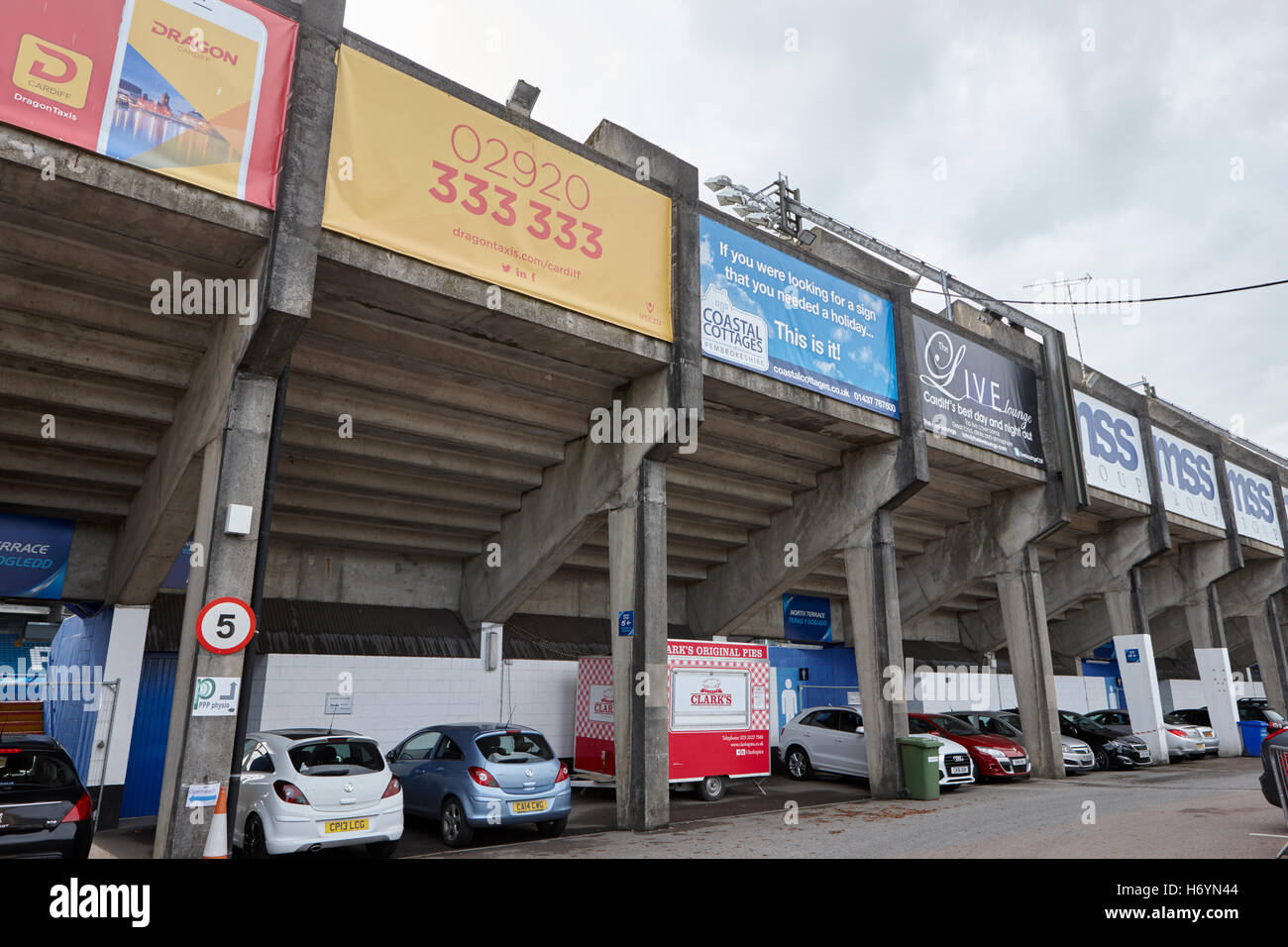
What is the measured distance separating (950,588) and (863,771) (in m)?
7.53

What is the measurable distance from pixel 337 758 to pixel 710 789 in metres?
7.71

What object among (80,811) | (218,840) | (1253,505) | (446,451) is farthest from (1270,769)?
(1253,505)

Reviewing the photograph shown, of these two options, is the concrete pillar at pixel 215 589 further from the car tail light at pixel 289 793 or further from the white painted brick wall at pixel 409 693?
the white painted brick wall at pixel 409 693

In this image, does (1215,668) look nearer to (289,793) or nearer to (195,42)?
(289,793)

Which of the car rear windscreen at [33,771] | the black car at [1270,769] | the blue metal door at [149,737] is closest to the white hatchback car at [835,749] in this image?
the black car at [1270,769]

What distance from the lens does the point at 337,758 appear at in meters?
8.94

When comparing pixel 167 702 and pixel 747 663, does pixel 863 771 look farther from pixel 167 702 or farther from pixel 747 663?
pixel 167 702

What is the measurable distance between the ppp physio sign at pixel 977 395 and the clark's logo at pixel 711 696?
6635 millimetres

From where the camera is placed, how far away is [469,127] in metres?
10.7

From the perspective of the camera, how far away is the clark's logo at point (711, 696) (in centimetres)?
1421

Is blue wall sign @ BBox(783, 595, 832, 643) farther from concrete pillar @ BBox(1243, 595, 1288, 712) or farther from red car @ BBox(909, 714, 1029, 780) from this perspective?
concrete pillar @ BBox(1243, 595, 1288, 712)

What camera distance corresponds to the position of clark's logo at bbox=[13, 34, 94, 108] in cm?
775
